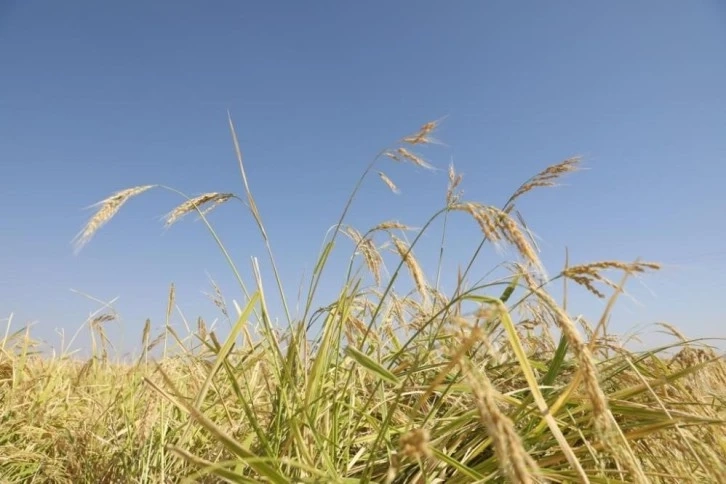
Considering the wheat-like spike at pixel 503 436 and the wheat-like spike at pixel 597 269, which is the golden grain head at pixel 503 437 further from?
the wheat-like spike at pixel 597 269

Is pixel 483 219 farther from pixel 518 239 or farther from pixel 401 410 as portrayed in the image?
pixel 401 410

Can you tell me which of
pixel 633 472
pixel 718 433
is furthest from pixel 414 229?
pixel 718 433

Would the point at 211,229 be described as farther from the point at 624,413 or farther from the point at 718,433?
the point at 718,433

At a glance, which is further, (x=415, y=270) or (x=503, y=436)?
(x=415, y=270)

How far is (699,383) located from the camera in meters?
2.00

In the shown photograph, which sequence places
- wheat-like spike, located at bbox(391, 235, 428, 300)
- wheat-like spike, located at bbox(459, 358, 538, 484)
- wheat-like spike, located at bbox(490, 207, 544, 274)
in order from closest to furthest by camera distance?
wheat-like spike, located at bbox(459, 358, 538, 484), wheat-like spike, located at bbox(490, 207, 544, 274), wheat-like spike, located at bbox(391, 235, 428, 300)

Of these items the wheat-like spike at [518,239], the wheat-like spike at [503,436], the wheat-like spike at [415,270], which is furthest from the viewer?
the wheat-like spike at [415,270]

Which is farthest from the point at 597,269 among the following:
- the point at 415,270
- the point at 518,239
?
the point at 415,270

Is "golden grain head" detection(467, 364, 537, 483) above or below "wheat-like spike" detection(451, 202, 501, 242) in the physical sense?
below

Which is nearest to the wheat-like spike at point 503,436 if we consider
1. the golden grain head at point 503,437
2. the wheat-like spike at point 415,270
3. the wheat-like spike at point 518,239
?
the golden grain head at point 503,437

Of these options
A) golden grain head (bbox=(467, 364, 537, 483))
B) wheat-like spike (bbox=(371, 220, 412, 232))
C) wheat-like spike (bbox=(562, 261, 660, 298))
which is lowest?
golden grain head (bbox=(467, 364, 537, 483))

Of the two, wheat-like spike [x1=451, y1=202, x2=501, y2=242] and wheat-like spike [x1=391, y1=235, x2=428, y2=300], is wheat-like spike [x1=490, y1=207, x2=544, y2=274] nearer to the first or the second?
wheat-like spike [x1=451, y1=202, x2=501, y2=242]

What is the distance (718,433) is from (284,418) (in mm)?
1528

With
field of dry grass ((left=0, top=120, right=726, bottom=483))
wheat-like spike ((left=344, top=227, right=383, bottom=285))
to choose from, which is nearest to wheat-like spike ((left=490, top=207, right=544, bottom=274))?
field of dry grass ((left=0, top=120, right=726, bottom=483))
